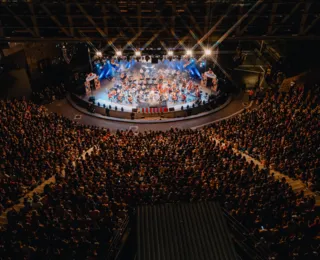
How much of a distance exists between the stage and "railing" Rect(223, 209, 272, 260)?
1704 centimetres

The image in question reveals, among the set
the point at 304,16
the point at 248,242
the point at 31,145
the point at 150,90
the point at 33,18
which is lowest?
the point at 248,242

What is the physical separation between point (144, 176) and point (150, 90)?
17.3 m

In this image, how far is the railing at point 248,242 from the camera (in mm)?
9797

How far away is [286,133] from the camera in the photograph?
1705 centimetres

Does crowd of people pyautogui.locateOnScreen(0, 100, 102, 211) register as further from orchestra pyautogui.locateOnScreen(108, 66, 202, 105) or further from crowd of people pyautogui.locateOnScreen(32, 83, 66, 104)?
orchestra pyautogui.locateOnScreen(108, 66, 202, 105)

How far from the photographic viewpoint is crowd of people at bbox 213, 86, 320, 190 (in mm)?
14409

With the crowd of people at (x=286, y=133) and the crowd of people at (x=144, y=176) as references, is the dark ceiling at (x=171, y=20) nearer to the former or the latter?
the crowd of people at (x=286, y=133)

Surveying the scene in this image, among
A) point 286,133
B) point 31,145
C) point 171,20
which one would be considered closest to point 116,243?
point 171,20

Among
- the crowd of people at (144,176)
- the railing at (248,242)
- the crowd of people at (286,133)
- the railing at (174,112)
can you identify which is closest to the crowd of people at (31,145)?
the crowd of people at (144,176)

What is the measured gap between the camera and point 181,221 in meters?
9.28

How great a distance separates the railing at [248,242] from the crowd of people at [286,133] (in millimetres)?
4603

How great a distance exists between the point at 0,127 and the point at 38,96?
11368 millimetres

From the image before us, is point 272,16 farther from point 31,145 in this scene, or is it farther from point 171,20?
point 31,145

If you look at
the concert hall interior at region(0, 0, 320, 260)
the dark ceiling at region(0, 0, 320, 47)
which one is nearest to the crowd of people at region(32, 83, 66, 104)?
the concert hall interior at region(0, 0, 320, 260)
